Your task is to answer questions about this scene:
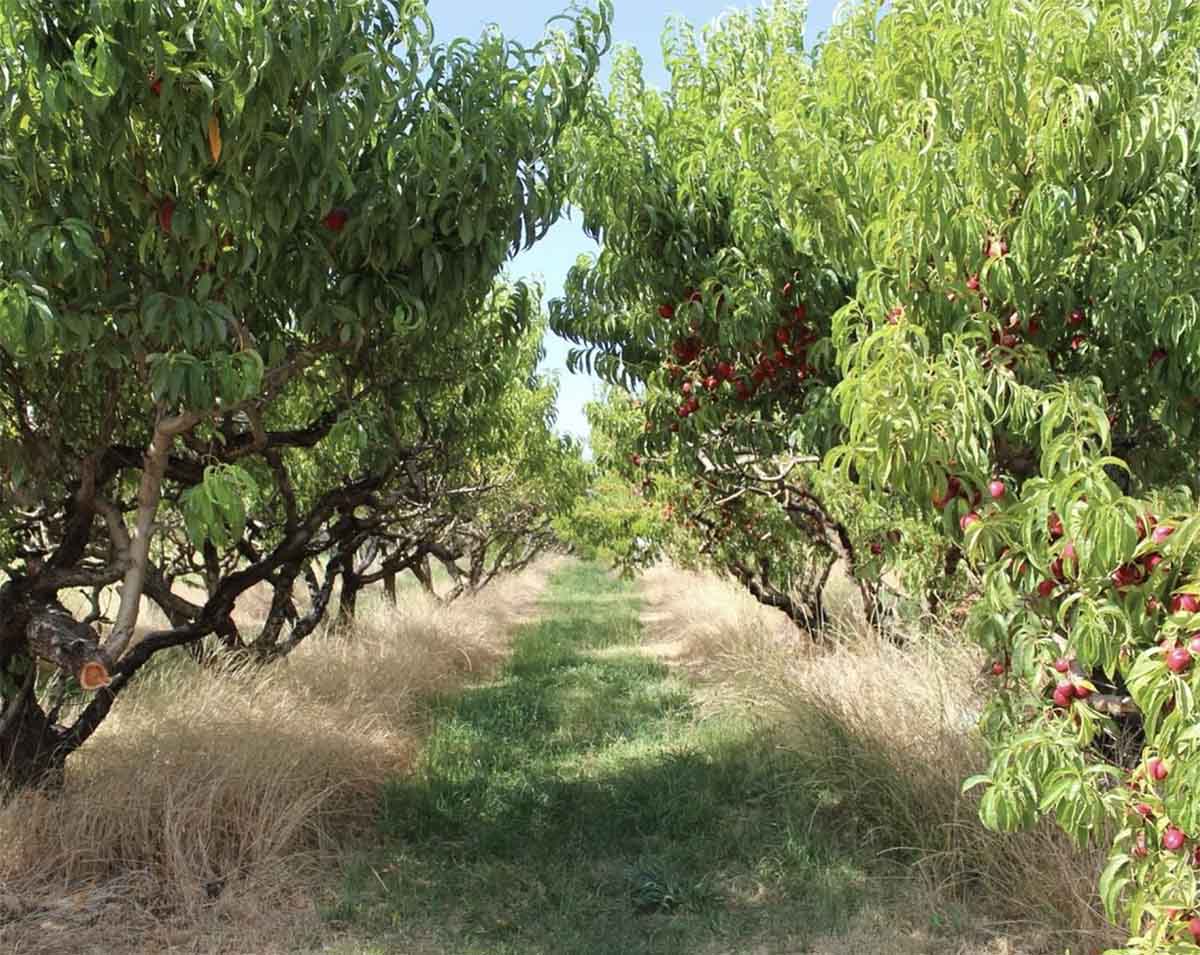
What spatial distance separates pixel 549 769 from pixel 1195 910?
5450 mm

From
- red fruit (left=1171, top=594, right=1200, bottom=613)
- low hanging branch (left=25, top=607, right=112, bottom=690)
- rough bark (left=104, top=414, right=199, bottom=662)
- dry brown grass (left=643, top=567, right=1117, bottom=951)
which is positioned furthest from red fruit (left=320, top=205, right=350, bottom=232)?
dry brown grass (left=643, top=567, right=1117, bottom=951)

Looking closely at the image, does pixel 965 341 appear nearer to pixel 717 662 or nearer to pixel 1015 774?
pixel 1015 774

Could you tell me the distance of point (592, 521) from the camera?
1404cm

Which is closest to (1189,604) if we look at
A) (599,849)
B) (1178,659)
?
(1178,659)

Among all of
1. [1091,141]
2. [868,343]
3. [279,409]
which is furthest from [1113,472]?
[279,409]

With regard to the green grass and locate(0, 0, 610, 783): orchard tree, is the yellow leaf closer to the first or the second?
locate(0, 0, 610, 783): orchard tree

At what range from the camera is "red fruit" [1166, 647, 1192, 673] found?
7.52 ft

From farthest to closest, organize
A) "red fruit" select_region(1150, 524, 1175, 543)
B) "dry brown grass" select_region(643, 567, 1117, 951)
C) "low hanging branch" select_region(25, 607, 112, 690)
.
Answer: "dry brown grass" select_region(643, 567, 1117, 951) → "low hanging branch" select_region(25, 607, 112, 690) → "red fruit" select_region(1150, 524, 1175, 543)

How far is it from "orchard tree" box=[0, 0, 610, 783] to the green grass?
80.2 inches

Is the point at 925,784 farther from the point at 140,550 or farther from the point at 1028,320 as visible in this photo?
the point at 140,550

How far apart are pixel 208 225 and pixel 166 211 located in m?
0.24

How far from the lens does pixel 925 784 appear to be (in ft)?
16.9

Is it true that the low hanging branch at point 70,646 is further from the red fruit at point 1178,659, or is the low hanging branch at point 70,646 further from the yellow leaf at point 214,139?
the red fruit at point 1178,659

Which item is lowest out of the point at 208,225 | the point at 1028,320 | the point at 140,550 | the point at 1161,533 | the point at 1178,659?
the point at 1178,659
